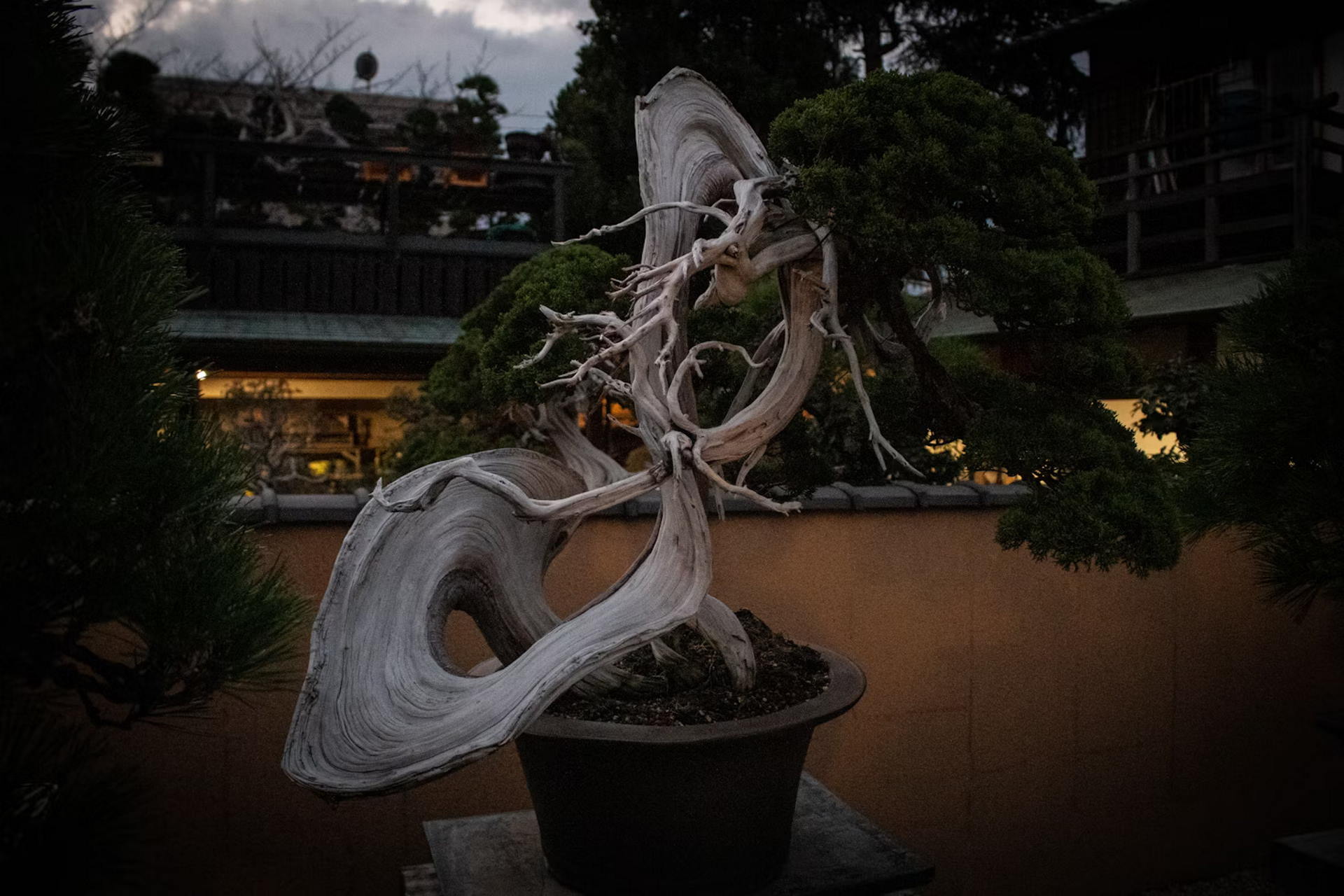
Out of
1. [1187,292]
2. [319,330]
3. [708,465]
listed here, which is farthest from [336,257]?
[708,465]

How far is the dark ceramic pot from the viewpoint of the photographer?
5.97ft

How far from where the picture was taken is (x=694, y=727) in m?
1.81

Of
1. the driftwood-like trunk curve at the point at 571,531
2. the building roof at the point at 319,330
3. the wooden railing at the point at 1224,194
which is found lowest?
the driftwood-like trunk curve at the point at 571,531

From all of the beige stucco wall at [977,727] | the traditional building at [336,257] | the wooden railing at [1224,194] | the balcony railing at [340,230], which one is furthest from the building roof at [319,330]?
the beige stucco wall at [977,727]

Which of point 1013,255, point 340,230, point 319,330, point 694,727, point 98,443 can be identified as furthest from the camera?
point 340,230

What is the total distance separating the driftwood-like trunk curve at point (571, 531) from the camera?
165 centimetres

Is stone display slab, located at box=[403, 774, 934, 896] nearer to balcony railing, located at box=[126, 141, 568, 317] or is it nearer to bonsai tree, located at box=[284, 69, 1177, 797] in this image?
bonsai tree, located at box=[284, 69, 1177, 797]

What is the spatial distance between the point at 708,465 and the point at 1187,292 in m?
5.31

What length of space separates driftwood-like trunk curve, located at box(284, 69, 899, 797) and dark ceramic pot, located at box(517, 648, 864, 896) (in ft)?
0.61

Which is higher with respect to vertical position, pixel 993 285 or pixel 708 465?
pixel 993 285

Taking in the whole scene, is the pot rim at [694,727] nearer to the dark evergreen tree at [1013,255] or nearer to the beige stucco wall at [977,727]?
the dark evergreen tree at [1013,255]

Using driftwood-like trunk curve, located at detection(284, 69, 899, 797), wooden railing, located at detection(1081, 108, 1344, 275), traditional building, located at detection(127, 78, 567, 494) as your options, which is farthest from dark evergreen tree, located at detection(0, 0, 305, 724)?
traditional building, located at detection(127, 78, 567, 494)

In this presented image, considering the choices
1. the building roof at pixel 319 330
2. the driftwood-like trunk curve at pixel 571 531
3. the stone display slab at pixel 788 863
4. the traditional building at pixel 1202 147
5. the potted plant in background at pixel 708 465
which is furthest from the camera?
the building roof at pixel 319 330

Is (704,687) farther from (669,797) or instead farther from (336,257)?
(336,257)
